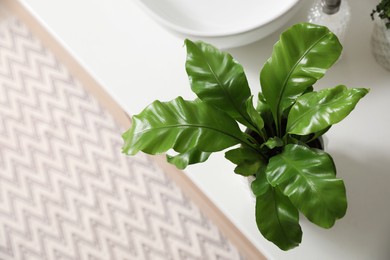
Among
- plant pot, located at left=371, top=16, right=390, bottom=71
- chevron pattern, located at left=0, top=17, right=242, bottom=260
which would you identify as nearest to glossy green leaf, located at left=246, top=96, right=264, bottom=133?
plant pot, located at left=371, top=16, right=390, bottom=71

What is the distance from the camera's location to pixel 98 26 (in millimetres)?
1208

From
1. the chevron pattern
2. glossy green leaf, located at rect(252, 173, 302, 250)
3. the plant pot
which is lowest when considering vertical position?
the chevron pattern

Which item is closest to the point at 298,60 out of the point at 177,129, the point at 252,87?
the point at 177,129

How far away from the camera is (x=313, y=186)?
0.72 metres

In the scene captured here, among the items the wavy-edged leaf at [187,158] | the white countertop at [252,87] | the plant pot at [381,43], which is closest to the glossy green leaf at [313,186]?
the wavy-edged leaf at [187,158]

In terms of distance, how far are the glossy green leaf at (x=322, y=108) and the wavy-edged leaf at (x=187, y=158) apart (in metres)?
0.13

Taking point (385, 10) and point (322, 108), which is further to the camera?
point (385, 10)

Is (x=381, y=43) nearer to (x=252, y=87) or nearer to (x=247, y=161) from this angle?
(x=252, y=87)

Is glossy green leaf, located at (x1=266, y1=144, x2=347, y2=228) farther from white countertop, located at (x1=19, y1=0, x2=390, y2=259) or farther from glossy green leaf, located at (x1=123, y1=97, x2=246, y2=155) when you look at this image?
white countertop, located at (x1=19, y1=0, x2=390, y2=259)

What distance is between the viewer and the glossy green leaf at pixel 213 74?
31.9 inches

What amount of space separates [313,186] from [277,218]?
0.32 feet

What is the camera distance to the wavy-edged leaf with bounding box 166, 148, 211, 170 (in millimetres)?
816

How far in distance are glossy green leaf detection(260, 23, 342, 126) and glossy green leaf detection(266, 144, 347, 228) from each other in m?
0.09

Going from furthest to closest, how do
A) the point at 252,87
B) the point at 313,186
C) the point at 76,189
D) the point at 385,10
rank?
the point at 76,189 → the point at 252,87 → the point at 385,10 → the point at 313,186
